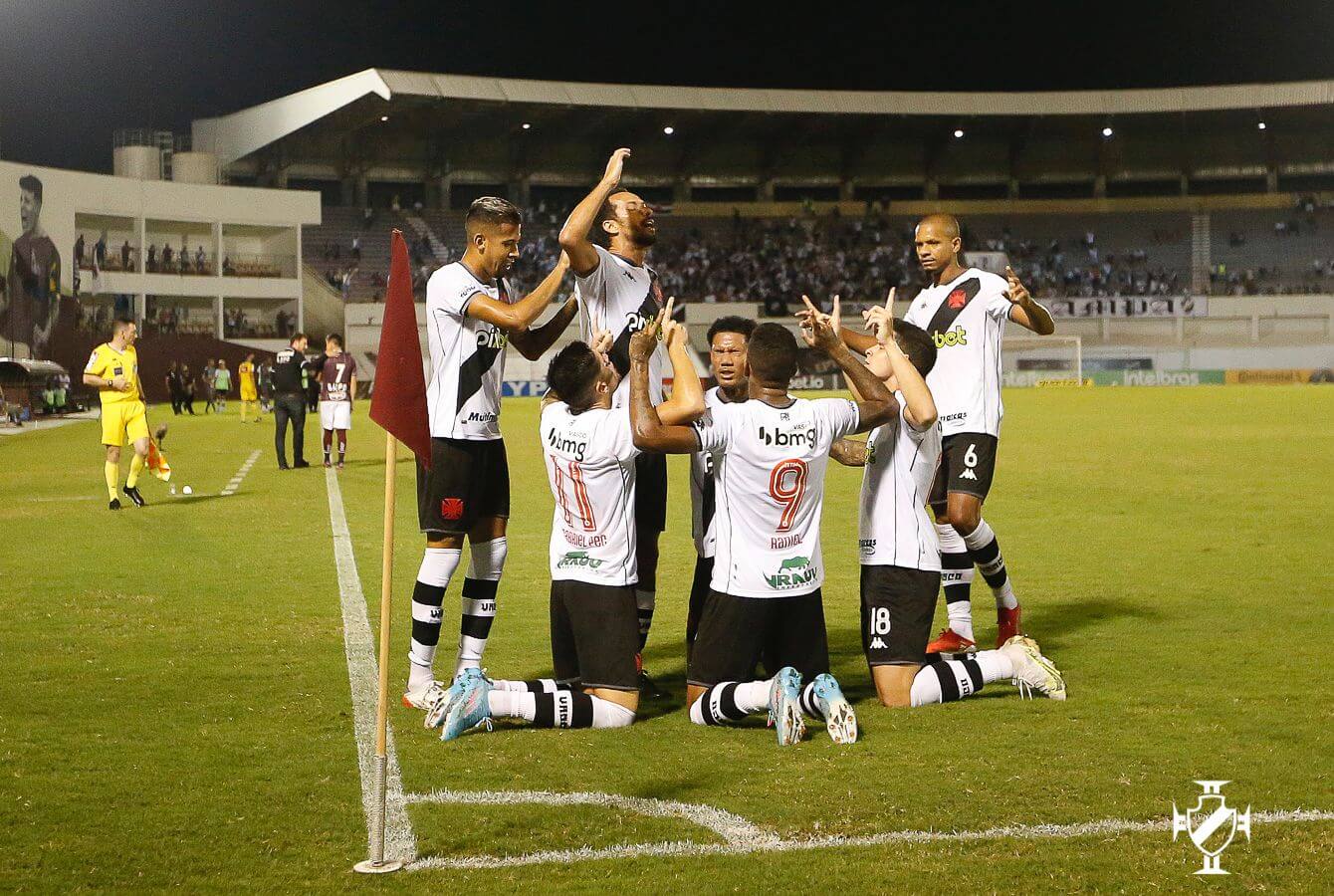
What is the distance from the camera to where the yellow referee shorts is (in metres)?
16.5

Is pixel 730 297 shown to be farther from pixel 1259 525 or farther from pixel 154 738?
pixel 154 738

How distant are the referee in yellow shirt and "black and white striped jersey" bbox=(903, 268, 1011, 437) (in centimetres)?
1107

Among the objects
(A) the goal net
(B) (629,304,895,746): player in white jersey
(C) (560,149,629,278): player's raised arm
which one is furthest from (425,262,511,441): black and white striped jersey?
(A) the goal net

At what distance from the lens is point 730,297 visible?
212 ft

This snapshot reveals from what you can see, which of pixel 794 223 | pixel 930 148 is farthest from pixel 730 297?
pixel 930 148

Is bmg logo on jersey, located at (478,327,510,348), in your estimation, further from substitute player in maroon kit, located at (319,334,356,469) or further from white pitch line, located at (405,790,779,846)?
substitute player in maroon kit, located at (319,334,356,469)

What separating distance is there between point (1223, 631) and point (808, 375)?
4955cm

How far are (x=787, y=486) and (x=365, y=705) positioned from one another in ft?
7.46

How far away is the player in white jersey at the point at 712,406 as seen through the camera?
20.7ft

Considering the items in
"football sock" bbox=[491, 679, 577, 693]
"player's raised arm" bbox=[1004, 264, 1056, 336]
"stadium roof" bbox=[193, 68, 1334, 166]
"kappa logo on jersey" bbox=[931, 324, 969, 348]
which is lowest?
"football sock" bbox=[491, 679, 577, 693]

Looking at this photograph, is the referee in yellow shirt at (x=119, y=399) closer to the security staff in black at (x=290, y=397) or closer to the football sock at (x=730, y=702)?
the security staff in black at (x=290, y=397)

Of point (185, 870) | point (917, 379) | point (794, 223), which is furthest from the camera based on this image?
point (794, 223)

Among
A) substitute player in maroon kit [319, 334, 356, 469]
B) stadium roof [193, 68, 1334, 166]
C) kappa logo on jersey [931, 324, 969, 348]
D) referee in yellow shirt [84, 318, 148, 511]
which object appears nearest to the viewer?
kappa logo on jersey [931, 324, 969, 348]

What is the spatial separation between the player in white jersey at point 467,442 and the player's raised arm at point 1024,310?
2505 mm
